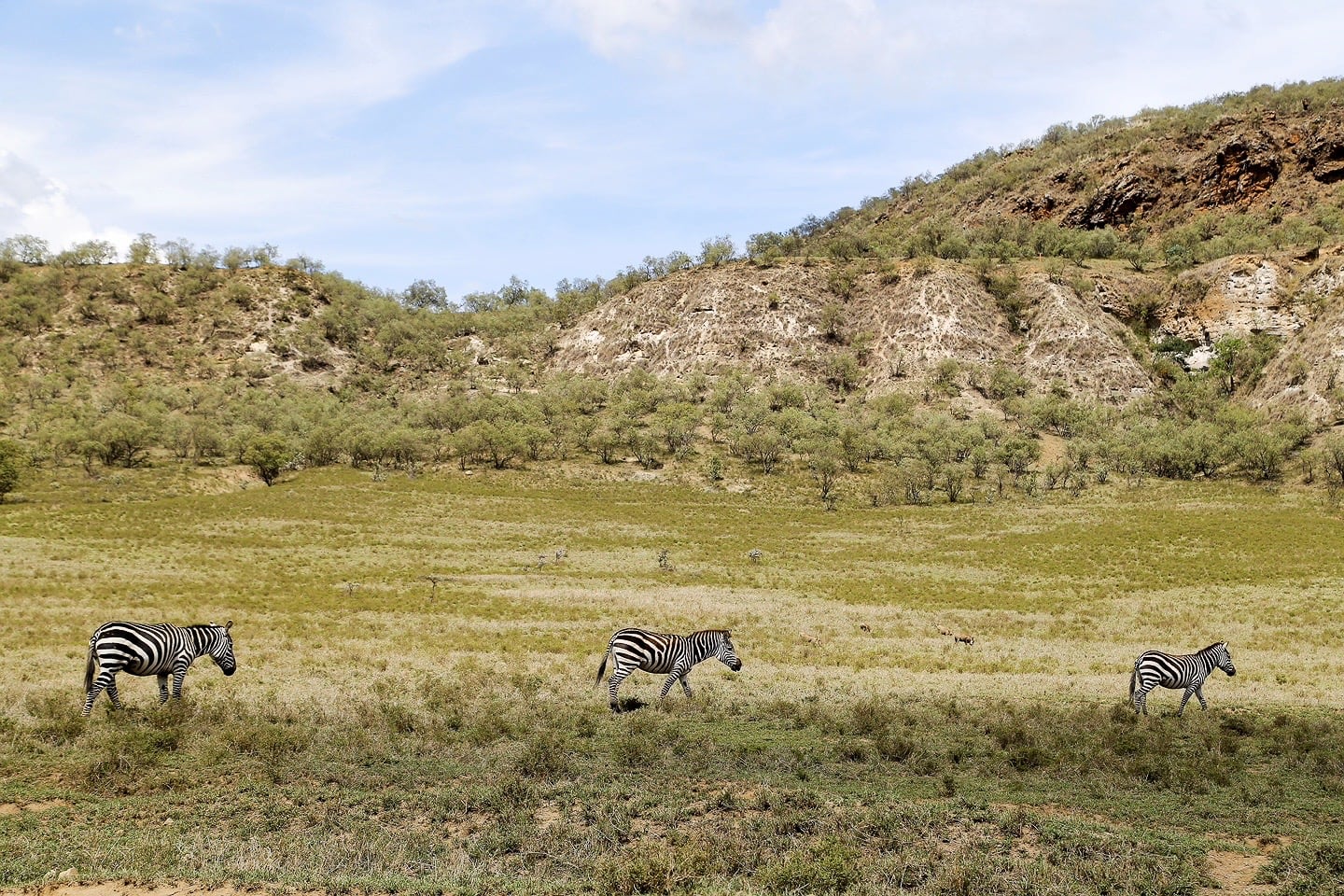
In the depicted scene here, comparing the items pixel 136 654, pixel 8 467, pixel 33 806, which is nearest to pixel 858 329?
pixel 8 467

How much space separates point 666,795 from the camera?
1363 cm

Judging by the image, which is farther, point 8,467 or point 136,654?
point 8,467

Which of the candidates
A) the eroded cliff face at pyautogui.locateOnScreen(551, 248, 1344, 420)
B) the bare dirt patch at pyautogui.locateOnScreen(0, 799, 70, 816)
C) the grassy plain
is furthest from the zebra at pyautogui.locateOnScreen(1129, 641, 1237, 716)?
the eroded cliff face at pyautogui.locateOnScreen(551, 248, 1344, 420)

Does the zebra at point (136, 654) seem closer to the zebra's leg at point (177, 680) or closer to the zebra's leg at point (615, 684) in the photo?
the zebra's leg at point (177, 680)

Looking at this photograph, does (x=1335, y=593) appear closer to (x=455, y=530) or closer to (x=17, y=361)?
Result: (x=455, y=530)

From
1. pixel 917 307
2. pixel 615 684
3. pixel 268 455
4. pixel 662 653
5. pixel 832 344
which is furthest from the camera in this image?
pixel 832 344

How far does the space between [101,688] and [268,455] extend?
82.8 metres

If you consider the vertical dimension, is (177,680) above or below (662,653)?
below

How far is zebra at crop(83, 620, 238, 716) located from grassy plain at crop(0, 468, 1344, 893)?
70 cm

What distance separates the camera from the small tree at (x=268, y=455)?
92875 mm

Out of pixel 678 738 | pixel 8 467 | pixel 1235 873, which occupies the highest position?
pixel 8 467

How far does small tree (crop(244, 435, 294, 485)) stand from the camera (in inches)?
3656

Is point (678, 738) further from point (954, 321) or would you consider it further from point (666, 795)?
point (954, 321)

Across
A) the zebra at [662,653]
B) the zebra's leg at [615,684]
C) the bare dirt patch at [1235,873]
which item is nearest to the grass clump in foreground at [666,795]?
the bare dirt patch at [1235,873]
